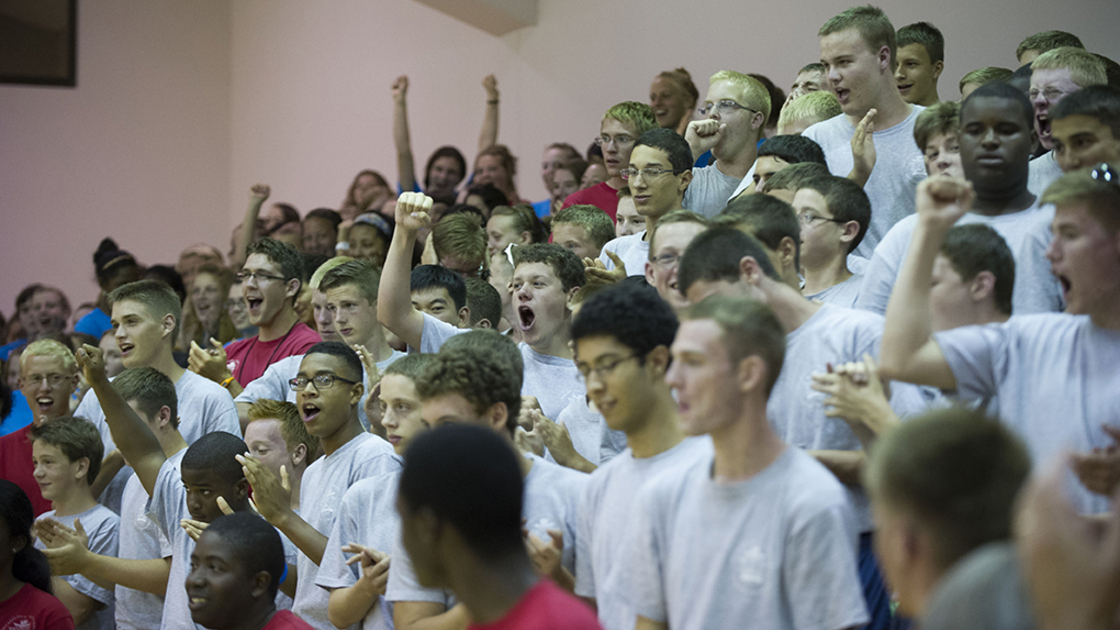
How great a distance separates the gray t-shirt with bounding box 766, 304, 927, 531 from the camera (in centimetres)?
284

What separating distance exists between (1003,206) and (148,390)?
3.40m

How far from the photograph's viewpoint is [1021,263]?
321cm

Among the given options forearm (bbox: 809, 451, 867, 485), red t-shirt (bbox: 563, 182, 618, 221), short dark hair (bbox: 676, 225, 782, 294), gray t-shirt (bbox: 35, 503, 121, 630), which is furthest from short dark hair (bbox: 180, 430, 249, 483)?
red t-shirt (bbox: 563, 182, 618, 221)

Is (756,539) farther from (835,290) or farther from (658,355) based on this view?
(835,290)

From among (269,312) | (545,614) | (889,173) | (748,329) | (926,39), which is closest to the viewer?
(545,614)

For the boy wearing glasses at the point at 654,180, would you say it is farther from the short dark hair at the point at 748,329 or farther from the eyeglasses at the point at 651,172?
the short dark hair at the point at 748,329

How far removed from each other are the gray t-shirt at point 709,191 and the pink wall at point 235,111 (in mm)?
3843

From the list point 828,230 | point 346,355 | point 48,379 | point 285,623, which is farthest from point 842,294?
point 48,379

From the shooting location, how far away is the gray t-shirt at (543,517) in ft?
9.46

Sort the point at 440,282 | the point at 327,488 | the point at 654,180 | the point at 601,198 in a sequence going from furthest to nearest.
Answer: the point at 601,198 → the point at 440,282 → the point at 654,180 → the point at 327,488

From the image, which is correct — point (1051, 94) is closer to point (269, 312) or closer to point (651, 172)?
point (651, 172)

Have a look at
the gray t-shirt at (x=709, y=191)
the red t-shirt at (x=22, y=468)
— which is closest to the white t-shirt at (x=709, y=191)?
the gray t-shirt at (x=709, y=191)

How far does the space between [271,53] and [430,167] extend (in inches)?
224

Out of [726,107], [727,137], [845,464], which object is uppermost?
[726,107]
